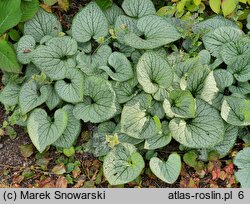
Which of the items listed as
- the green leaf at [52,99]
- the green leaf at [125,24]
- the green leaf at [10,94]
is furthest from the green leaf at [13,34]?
the green leaf at [125,24]

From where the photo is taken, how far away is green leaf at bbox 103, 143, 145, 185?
9.00 feet

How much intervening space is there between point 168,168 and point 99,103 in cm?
→ 57

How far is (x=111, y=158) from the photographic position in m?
2.80

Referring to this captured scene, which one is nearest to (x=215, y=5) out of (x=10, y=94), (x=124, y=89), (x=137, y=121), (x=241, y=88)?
(x=241, y=88)

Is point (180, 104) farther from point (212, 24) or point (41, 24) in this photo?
point (41, 24)

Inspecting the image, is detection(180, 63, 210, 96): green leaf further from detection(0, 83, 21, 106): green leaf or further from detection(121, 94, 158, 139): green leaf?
detection(0, 83, 21, 106): green leaf

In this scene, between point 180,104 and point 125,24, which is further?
point 125,24

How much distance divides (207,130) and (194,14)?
2.72ft

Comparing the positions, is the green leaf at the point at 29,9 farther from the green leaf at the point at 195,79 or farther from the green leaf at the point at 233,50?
the green leaf at the point at 233,50

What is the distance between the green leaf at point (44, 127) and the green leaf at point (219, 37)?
103 cm

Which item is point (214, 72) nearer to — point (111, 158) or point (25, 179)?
point (111, 158)

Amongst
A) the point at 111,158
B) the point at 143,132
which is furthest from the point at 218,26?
the point at 111,158

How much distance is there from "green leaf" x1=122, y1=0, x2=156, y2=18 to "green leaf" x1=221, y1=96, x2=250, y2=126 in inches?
30.6

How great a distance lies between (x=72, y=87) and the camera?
2869 millimetres
